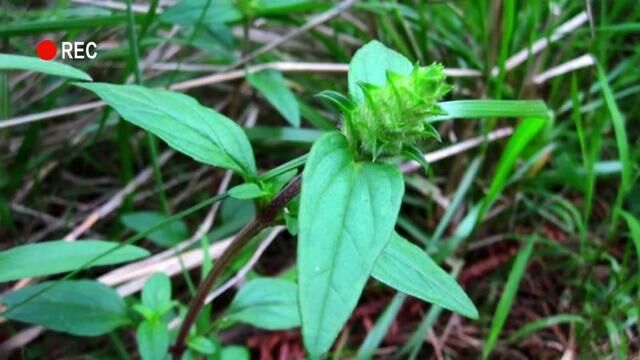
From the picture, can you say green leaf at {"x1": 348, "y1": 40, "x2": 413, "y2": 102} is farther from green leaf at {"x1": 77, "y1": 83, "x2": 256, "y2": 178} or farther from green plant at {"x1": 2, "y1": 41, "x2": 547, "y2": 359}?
green leaf at {"x1": 77, "y1": 83, "x2": 256, "y2": 178}

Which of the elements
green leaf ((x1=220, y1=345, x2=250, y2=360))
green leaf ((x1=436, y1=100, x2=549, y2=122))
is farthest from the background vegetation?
green leaf ((x1=436, y1=100, x2=549, y2=122))

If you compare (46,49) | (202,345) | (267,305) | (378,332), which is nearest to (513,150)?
(378,332)

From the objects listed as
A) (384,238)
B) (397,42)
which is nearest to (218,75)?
(397,42)

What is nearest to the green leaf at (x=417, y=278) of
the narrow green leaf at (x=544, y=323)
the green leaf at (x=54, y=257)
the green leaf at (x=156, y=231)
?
the green leaf at (x=54, y=257)

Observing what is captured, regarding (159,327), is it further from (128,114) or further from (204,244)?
(128,114)

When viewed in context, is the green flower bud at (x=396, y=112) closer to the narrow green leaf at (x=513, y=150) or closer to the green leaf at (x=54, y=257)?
the green leaf at (x=54, y=257)

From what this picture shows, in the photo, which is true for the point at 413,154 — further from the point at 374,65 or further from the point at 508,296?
A: the point at 508,296
